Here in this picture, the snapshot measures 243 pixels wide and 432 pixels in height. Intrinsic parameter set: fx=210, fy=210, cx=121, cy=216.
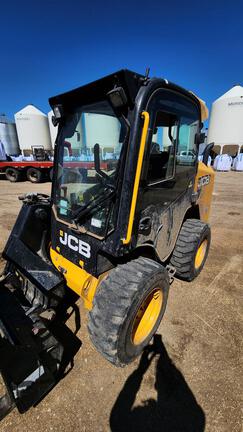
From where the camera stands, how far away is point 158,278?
6.91 ft

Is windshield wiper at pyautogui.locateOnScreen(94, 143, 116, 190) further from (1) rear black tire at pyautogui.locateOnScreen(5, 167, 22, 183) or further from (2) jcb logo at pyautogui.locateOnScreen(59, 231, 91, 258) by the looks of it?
(1) rear black tire at pyautogui.locateOnScreen(5, 167, 22, 183)

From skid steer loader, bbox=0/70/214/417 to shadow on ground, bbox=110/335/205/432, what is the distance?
0.30 metres

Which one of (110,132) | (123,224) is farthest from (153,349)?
(110,132)

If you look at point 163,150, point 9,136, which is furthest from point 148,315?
point 9,136

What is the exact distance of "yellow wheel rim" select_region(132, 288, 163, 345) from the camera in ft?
7.37

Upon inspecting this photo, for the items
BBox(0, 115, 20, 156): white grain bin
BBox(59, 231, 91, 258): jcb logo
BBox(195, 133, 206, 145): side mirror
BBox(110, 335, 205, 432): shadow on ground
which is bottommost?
BBox(110, 335, 205, 432): shadow on ground

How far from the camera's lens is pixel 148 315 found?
237 centimetres

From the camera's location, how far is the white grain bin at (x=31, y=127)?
30.5m

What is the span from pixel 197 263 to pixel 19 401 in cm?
295

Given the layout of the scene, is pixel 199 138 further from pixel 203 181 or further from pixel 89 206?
pixel 89 206

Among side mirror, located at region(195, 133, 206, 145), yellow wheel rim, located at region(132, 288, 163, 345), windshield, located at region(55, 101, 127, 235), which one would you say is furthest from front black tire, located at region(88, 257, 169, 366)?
side mirror, located at region(195, 133, 206, 145)

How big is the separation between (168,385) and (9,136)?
34.7 metres

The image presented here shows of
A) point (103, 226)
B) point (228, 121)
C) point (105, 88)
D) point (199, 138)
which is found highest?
point (228, 121)

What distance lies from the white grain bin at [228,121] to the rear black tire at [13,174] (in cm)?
2202
